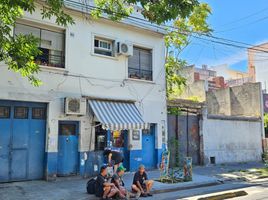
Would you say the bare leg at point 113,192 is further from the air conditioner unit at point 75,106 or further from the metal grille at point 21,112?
the metal grille at point 21,112

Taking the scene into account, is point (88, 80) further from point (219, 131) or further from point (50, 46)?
point (219, 131)

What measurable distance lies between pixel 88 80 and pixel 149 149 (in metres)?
4.84

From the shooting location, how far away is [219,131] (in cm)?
1916

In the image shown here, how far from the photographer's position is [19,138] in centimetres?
1209

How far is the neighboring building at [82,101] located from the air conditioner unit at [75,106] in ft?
0.14

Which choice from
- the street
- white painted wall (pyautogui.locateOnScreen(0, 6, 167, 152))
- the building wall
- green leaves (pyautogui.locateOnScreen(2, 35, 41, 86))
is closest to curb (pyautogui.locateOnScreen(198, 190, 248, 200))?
the street

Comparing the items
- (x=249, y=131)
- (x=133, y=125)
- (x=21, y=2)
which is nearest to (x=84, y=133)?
(x=133, y=125)

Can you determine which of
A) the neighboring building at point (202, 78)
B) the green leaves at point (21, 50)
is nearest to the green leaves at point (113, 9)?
the green leaves at point (21, 50)

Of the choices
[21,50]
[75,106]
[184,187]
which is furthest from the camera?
[75,106]

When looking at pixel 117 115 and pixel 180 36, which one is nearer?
pixel 117 115

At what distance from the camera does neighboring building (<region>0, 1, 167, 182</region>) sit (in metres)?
12.1

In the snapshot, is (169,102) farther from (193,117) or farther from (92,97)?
(92,97)

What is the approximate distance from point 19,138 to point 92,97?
352 centimetres

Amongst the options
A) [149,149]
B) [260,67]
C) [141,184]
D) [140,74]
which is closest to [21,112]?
[141,184]
